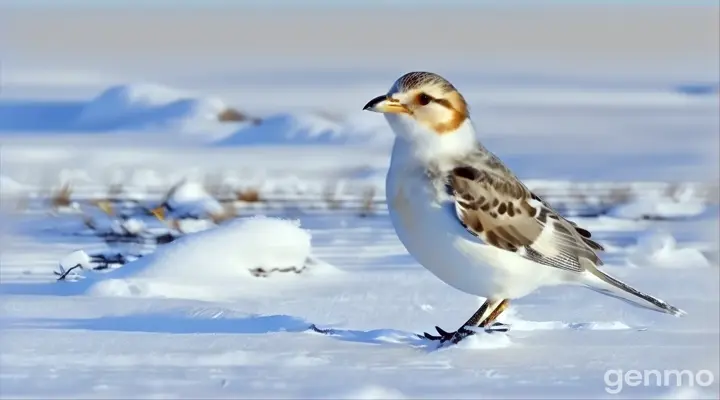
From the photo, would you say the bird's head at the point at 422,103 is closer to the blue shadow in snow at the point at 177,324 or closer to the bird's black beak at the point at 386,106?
the bird's black beak at the point at 386,106

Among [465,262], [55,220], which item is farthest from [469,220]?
[55,220]

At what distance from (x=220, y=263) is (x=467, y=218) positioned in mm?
1968

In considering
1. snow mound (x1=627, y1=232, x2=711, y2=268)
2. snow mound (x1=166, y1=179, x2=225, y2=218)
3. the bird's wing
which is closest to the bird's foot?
the bird's wing

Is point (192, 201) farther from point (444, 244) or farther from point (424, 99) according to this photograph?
point (444, 244)

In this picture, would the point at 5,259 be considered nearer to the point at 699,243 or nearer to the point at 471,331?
the point at 471,331

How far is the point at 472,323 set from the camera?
6.26 m

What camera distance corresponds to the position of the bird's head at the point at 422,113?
6.14 meters

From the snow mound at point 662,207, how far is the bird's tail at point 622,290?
10.2ft

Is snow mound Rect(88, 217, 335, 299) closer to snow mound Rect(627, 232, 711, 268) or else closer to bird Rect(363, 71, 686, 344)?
bird Rect(363, 71, 686, 344)

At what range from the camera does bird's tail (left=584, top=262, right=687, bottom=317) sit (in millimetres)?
6281

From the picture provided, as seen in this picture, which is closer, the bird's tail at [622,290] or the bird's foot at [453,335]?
the bird's foot at [453,335]

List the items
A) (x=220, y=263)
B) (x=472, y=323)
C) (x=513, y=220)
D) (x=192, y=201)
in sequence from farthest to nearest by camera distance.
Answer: (x=192, y=201), (x=220, y=263), (x=472, y=323), (x=513, y=220)

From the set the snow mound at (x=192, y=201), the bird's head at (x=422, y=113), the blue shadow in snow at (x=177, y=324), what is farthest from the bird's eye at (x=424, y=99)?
the snow mound at (x=192, y=201)

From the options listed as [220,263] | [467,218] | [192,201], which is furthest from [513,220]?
[192,201]
